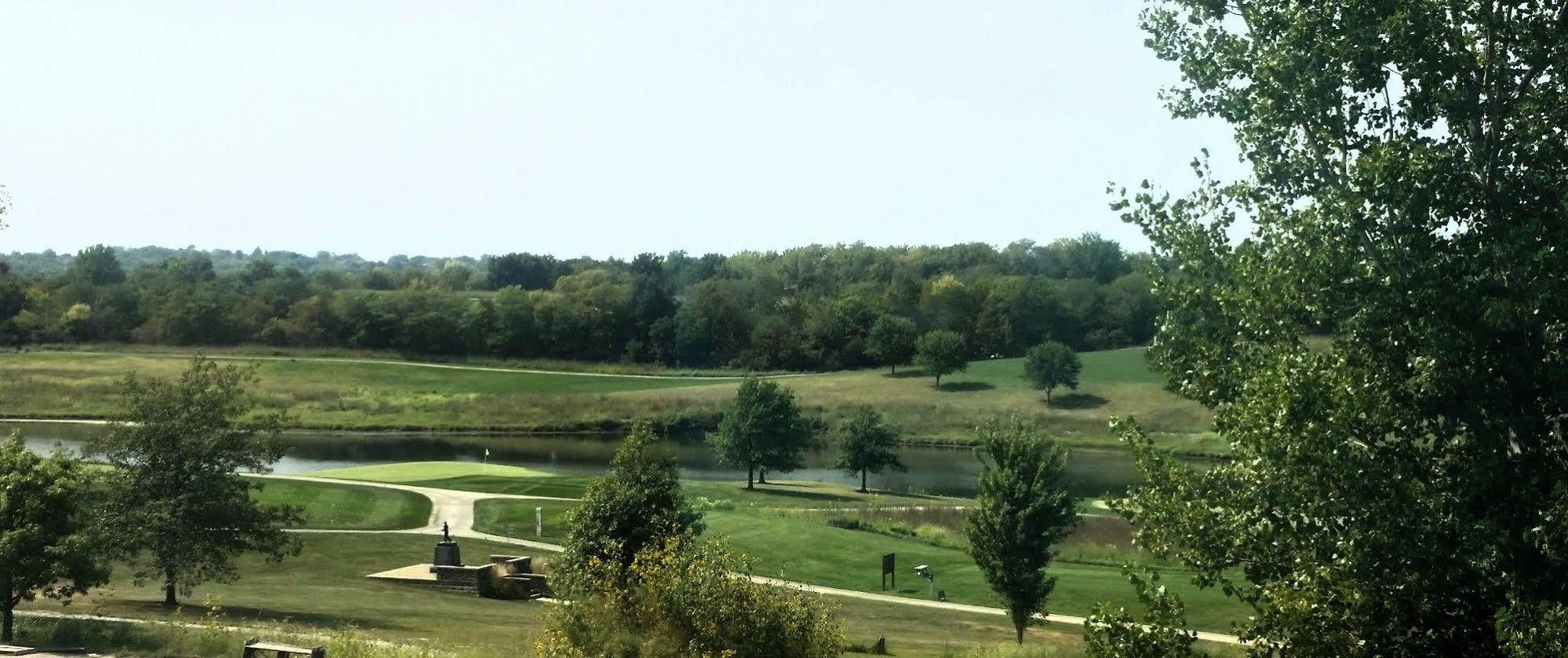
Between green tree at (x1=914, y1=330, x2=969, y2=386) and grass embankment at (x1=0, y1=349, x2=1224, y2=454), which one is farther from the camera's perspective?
green tree at (x1=914, y1=330, x2=969, y2=386)

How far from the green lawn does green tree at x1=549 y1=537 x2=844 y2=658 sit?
83.8 feet

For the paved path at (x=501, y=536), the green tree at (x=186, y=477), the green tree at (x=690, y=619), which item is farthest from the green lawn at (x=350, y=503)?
the green tree at (x=690, y=619)

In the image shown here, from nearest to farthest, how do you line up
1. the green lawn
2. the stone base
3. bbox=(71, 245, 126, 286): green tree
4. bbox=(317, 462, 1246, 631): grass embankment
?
the stone base < bbox=(317, 462, 1246, 631): grass embankment < the green lawn < bbox=(71, 245, 126, 286): green tree

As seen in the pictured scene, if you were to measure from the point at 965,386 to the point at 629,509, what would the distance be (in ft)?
265

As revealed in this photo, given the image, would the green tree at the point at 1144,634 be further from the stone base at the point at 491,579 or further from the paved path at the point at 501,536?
the stone base at the point at 491,579

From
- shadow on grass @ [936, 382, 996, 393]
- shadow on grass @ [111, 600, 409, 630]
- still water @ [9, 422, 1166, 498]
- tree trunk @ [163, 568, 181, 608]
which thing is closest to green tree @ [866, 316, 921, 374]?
shadow on grass @ [936, 382, 996, 393]

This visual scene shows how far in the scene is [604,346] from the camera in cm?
12512

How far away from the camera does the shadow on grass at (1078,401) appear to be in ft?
305

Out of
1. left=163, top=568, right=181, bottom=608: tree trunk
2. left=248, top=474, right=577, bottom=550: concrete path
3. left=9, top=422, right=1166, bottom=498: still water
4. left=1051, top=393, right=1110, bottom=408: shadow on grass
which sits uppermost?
left=1051, top=393, right=1110, bottom=408: shadow on grass

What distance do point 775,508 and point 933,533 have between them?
6879 millimetres

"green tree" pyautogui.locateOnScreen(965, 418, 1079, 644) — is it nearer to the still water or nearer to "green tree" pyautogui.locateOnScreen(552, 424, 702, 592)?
"green tree" pyautogui.locateOnScreen(552, 424, 702, 592)

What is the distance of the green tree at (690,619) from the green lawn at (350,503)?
25.5 meters

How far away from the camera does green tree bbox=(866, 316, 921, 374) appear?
356 ft

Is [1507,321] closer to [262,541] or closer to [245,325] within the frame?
[262,541]
